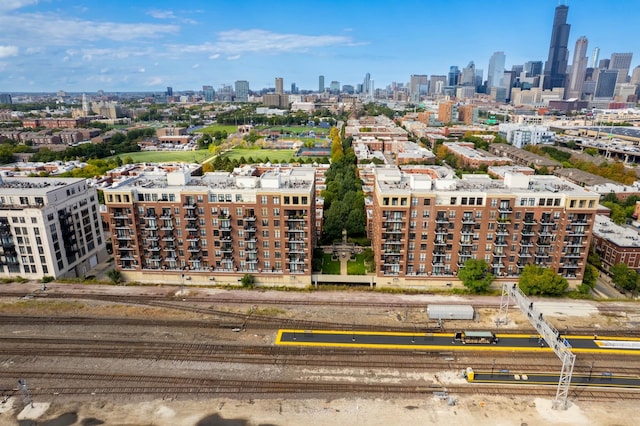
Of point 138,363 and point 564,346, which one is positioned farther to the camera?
point 138,363

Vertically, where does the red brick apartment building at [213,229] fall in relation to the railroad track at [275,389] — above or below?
above

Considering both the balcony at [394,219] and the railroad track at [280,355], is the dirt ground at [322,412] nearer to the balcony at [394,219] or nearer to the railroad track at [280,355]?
the railroad track at [280,355]

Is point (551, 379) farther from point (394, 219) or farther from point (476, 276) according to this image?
point (394, 219)

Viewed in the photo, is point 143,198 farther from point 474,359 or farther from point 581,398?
point 581,398

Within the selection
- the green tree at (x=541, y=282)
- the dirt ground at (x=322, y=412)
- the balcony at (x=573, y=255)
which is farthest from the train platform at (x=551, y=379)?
the balcony at (x=573, y=255)

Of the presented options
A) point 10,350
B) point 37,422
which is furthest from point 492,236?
point 10,350

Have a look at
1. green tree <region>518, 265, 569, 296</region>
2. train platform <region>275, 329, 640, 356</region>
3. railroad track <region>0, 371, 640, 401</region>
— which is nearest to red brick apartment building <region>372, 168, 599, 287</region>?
green tree <region>518, 265, 569, 296</region>
